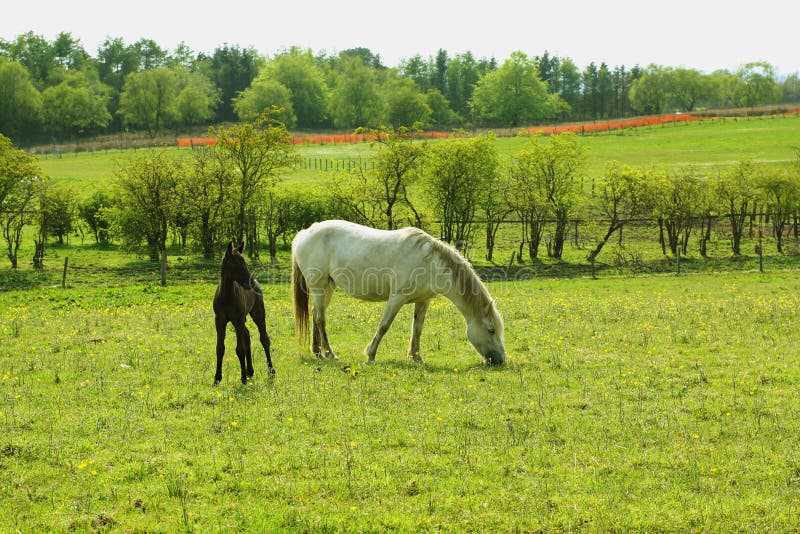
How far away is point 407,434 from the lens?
7691 millimetres

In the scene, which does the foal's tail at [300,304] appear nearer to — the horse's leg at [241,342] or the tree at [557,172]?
the horse's leg at [241,342]

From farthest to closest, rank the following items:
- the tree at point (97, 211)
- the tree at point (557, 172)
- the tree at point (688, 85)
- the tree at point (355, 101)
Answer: the tree at point (688, 85), the tree at point (355, 101), the tree at point (557, 172), the tree at point (97, 211)

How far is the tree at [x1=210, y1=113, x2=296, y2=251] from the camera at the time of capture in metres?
37.2

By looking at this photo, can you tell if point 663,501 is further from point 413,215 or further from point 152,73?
point 152,73

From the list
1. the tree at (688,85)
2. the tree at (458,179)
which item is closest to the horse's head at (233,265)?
the tree at (458,179)

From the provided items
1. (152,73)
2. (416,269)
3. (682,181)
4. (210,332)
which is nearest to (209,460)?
(416,269)

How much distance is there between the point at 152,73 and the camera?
338 feet

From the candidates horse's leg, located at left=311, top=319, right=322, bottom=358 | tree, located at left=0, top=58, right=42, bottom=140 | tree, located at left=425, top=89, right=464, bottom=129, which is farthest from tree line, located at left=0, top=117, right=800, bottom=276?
tree, located at left=425, top=89, right=464, bottom=129

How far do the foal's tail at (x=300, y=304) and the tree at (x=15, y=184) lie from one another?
24326mm

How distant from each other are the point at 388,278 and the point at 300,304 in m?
1.88

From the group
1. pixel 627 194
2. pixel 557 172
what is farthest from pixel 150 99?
pixel 627 194

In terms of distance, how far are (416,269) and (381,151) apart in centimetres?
2830

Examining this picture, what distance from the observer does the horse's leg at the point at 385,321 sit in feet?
39.1

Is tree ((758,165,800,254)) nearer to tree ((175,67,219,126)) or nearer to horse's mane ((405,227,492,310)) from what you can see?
horse's mane ((405,227,492,310))
